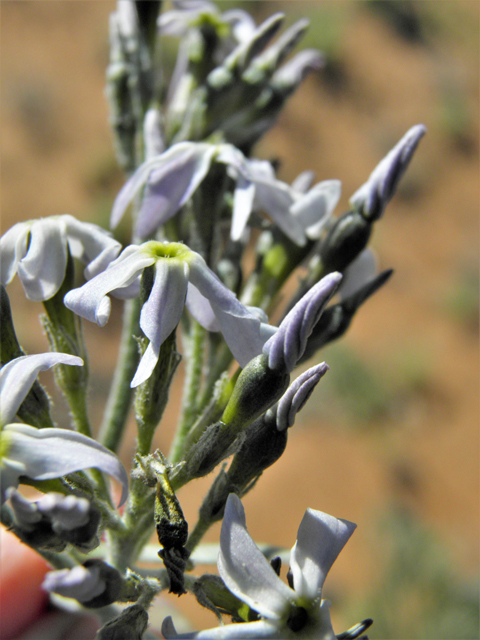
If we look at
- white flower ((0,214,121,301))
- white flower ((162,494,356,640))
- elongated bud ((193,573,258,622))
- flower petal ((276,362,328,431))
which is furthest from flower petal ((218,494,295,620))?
white flower ((0,214,121,301))

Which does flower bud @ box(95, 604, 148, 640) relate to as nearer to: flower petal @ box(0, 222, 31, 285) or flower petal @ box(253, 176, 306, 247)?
flower petal @ box(0, 222, 31, 285)

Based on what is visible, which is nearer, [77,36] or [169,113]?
[169,113]

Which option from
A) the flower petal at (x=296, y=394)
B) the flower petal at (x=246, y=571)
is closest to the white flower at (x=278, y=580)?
the flower petal at (x=246, y=571)

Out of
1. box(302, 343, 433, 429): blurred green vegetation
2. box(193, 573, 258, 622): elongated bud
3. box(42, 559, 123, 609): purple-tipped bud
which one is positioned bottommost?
box(302, 343, 433, 429): blurred green vegetation

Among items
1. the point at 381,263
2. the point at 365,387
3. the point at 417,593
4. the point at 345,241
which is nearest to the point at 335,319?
the point at 345,241

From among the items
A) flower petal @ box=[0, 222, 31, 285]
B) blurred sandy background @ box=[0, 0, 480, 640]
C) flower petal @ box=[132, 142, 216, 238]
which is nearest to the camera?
flower petal @ box=[0, 222, 31, 285]

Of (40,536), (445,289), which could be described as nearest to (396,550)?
(445,289)

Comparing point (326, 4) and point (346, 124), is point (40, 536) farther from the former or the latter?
point (326, 4)
